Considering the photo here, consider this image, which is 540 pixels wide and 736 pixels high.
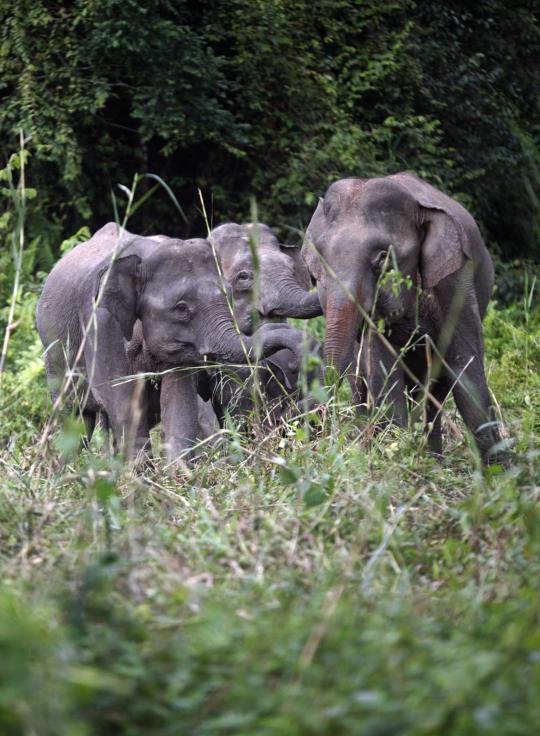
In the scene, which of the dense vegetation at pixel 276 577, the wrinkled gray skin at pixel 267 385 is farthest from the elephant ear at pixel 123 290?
the dense vegetation at pixel 276 577

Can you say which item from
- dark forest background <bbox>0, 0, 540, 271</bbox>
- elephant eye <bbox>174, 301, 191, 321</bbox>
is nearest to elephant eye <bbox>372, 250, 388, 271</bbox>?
elephant eye <bbox>174, 301, 191, 321</bbox>

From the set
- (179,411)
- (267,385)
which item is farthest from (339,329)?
(267,385)

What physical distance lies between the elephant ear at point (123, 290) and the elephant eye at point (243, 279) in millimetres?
1070

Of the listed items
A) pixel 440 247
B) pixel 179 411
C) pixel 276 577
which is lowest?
pixel 179 411

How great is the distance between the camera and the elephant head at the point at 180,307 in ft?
21.8

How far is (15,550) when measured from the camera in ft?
12.9

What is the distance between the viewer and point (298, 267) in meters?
8.23

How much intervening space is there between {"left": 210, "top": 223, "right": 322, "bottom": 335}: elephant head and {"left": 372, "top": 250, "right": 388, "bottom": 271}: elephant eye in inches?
40.4

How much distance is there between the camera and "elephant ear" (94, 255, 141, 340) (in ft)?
21.4

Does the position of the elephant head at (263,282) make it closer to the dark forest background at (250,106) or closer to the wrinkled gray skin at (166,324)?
the wrinkled gray skin at (166,324)

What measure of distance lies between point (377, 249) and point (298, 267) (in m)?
1.85

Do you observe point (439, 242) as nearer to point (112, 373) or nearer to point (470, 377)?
point (470, 377)

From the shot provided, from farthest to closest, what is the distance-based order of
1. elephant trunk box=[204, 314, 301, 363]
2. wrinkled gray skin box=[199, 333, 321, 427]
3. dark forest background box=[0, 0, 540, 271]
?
1. dark forest background box=[0, 0, 540, 271]
2. wrinkled gray skin box=[199, 333, 321, 427]
3. elephant trunk box=[204, 314, 301, 363]

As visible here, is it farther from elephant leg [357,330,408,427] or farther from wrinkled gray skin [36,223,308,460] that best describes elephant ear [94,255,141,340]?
elephant leg [357,330,408,427]
